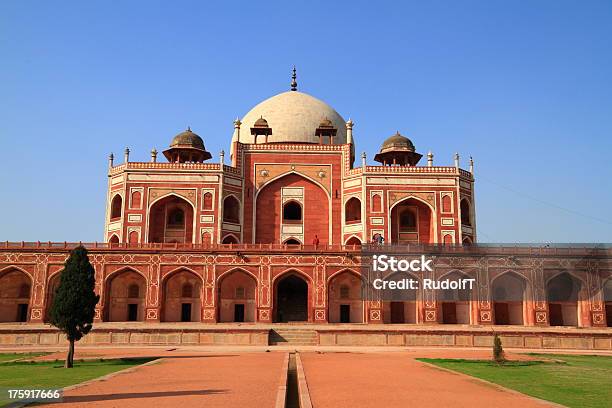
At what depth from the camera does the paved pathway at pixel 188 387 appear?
29.1 ft

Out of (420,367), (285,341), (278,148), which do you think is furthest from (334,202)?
(420,367)

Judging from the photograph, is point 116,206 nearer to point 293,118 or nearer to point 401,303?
point 293,118

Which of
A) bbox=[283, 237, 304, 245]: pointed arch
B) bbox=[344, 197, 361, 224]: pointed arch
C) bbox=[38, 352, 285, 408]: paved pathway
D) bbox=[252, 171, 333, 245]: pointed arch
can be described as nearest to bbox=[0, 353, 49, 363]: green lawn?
bbox=[38, 352, 285, 408]: paved pathway

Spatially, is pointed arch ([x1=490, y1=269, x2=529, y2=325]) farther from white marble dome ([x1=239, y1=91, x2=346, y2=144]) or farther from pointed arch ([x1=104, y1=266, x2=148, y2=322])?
pointed arch ([x1=104, y1=266, x2=148, y2=322])

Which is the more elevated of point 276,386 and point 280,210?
point 280,210

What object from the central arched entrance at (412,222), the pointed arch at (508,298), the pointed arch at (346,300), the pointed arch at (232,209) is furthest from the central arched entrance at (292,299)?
the pointed arch at (508,298)

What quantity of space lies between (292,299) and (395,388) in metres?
21.2

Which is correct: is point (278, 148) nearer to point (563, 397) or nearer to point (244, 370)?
point (244, 370)

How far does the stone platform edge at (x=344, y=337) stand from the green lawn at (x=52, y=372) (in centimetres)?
546

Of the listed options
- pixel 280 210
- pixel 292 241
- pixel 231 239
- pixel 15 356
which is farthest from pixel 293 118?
pixel 15 356

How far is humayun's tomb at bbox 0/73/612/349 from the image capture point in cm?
2425

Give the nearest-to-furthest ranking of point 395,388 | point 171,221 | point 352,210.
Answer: point 395,388, point 171,221, point 352,210

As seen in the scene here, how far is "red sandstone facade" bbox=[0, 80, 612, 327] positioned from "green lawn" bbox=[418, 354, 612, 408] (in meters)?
11.5

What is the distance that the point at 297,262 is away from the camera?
29594 millimetres
